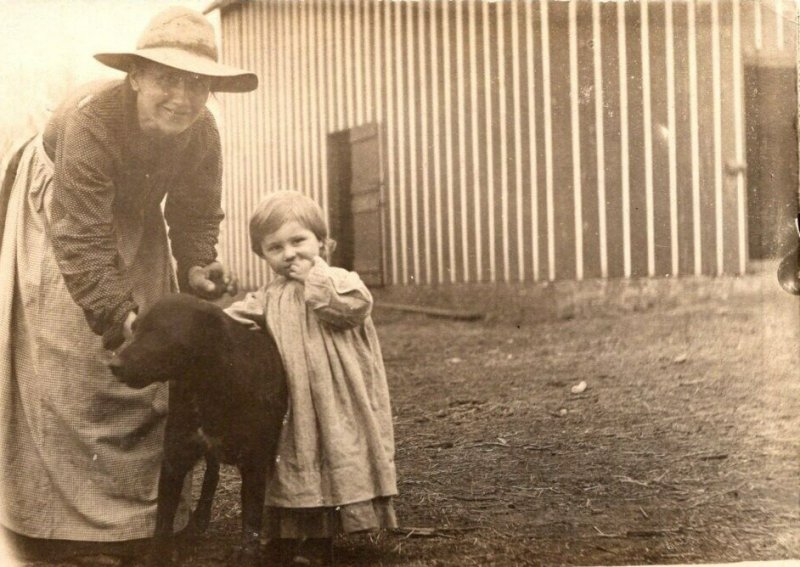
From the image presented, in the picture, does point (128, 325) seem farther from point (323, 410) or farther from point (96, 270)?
point (323, 410)

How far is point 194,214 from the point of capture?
2613mm

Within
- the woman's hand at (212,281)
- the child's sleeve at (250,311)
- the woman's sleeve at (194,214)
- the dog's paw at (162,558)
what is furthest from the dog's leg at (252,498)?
the woman's sleeve at (194,214)

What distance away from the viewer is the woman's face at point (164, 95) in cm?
244

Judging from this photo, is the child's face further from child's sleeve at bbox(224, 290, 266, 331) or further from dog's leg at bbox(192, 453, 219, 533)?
dog's leg at bbox(192, 453, 219, 533)

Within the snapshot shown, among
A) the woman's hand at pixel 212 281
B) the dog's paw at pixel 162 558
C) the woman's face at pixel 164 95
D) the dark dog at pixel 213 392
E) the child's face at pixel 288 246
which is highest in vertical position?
the woman's face at pixel 164 95

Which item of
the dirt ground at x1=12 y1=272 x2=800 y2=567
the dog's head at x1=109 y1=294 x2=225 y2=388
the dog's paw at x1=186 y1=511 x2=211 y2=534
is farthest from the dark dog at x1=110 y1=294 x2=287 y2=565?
the dirt ground at x1=12 y1=272 x2=800 y2=567

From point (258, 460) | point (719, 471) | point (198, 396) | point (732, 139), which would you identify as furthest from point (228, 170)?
point (719, 471)

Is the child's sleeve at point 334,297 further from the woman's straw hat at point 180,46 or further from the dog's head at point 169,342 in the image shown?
the woman's straw hat at point 180,46

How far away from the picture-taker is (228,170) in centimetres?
269

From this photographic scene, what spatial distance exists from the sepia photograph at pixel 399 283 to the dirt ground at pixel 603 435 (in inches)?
0.4

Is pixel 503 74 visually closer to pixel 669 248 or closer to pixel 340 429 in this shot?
pixel 669 248

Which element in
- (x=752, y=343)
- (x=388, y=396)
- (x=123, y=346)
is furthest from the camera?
(x=752, y=343)

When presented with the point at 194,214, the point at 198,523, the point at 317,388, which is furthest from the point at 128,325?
the point at 198,523

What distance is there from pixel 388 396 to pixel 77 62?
4.81 feet
